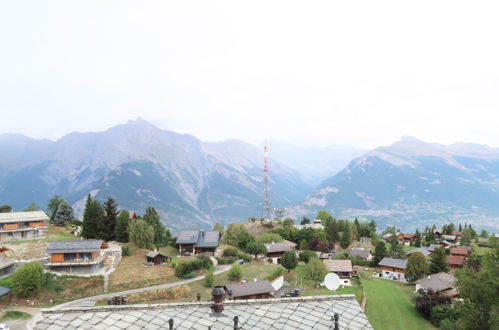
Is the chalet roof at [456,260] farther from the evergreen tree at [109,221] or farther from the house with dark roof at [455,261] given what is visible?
the evergreen tree at [109,221]

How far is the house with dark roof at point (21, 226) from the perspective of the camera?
218 ft

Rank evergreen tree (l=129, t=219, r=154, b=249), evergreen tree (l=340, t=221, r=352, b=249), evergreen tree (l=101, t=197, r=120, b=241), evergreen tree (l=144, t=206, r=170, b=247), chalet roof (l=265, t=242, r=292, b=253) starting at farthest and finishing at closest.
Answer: evergreen tree (l=340, t=221, r=352, b=249) → chalet roof (l=265, t=242, r=292, b=253) → evergreen tree (l=144, t=206, r=170, b=247) → evergreen tree (l=101, t=197, r=120, b=241) → evergreen tree (l=129, t=219, r=154, b=249)

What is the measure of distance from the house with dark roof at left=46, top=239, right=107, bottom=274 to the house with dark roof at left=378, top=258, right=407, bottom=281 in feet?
229

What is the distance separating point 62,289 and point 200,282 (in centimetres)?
2084

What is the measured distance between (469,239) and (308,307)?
12256 cm

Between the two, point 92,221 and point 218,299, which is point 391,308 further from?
point 92,221

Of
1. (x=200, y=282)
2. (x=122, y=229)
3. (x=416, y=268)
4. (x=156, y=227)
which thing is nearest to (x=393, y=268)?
(x=416, y=268)

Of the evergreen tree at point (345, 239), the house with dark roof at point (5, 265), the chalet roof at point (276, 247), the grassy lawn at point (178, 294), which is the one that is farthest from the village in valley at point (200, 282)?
the evergreen tree at point (345, 239)

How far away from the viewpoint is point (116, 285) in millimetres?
49594

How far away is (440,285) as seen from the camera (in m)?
62.5

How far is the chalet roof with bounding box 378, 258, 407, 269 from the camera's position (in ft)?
268

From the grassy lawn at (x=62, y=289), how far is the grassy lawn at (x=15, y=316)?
3038 millimetres

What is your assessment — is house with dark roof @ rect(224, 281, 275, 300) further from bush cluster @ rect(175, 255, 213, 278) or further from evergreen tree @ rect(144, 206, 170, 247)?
evergreen tree @ rect(144, 206, 170, 247)

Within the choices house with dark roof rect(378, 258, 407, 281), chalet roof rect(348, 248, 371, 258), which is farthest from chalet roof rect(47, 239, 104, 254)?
chalet roof rect(348, 248, 371, 258)
